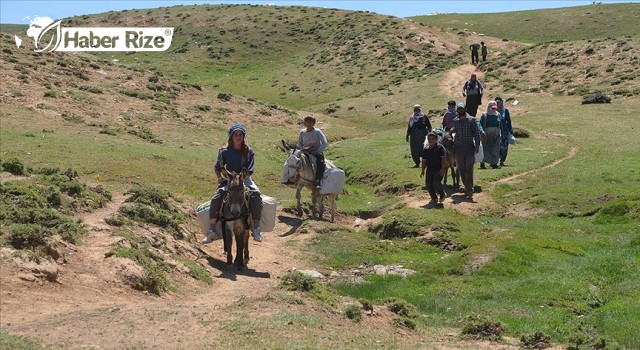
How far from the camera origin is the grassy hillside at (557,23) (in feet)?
342

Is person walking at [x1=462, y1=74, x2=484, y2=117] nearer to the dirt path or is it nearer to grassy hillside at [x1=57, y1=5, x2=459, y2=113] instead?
the dirt path

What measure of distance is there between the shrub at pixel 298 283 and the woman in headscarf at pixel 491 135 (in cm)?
1539

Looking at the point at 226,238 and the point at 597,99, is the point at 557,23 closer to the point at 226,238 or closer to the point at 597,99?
the point at 597,99

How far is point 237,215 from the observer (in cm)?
1559

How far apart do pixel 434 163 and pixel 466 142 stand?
1.44 m

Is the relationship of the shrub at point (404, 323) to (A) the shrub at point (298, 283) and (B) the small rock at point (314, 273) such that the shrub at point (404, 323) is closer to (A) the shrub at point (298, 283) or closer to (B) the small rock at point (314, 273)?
(A) the shrub at point (298, 283)

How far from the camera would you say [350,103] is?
62500 mm

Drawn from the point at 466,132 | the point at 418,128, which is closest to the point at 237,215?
the point at 466,132

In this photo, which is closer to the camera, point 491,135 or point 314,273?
point 314,273

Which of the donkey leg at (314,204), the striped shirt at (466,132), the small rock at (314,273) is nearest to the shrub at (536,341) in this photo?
the small rock at (314,273)

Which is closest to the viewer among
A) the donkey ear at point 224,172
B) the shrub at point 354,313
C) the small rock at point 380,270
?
the shrub at point 354,313

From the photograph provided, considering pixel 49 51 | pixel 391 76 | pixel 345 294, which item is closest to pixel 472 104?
pixel 345 294

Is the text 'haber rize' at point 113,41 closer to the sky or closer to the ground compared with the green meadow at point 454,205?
closer to the sky

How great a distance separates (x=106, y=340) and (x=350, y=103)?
5347 cm
